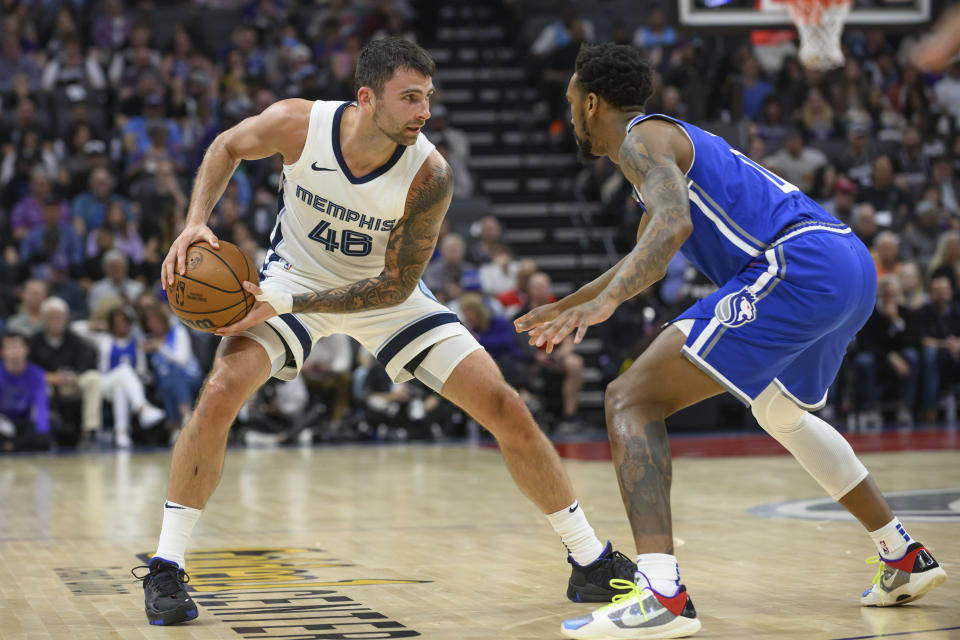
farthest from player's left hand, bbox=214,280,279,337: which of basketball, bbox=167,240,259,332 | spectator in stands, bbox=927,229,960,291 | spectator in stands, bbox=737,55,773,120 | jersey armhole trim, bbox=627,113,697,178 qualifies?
spectator in stands, bbox=737,55,773,120

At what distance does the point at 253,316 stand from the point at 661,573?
1625 millimetres

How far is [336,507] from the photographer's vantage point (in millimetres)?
7285

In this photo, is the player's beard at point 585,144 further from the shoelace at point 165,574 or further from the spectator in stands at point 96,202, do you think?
the spectator in stands at point 96,202

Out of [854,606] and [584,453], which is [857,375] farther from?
[854,606]

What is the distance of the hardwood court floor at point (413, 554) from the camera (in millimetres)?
4043

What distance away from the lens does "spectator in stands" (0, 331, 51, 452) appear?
36.9 ft

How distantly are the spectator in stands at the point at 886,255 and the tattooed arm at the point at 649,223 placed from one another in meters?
10.2

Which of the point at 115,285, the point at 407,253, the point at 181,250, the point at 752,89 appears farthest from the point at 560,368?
the point at 181,250

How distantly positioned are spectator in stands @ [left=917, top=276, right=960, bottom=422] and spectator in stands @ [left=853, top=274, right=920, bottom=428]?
15cm

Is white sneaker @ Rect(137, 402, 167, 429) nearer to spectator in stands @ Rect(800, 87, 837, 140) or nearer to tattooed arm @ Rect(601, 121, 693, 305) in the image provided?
tattooed arm @ Rect(601, 121, 693, 305)

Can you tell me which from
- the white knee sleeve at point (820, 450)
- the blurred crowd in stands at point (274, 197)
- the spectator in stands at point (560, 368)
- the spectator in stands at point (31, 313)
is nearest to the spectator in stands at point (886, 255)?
the blurred crowd in stands at point (274, 197)

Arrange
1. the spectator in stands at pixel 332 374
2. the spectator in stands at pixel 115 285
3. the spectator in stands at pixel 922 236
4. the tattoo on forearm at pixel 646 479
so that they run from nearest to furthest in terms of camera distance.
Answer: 1. the tattoo on forearm at pixel 646 479
2. the spectator in stands at pixel 332 374
3. the spectator in stands at pixel 115 285
4. the spectator in stands at pixel 922 236

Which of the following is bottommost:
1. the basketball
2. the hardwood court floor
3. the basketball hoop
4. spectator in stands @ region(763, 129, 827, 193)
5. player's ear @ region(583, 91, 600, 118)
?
the hardwood court floor

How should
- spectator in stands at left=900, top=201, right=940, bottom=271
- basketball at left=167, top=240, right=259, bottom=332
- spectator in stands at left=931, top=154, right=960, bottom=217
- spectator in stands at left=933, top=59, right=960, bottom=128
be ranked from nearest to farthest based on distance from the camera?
1. basketball at left=167, top=240, right=259, bottom=332
2. spectator in stands at left=900, top=201, right=940, bottom=271
3. spectator in stands at left=931, top=154, right=960, bottom=217
4. spectator in stands at left=933, top=59, right=960, bottom=128
